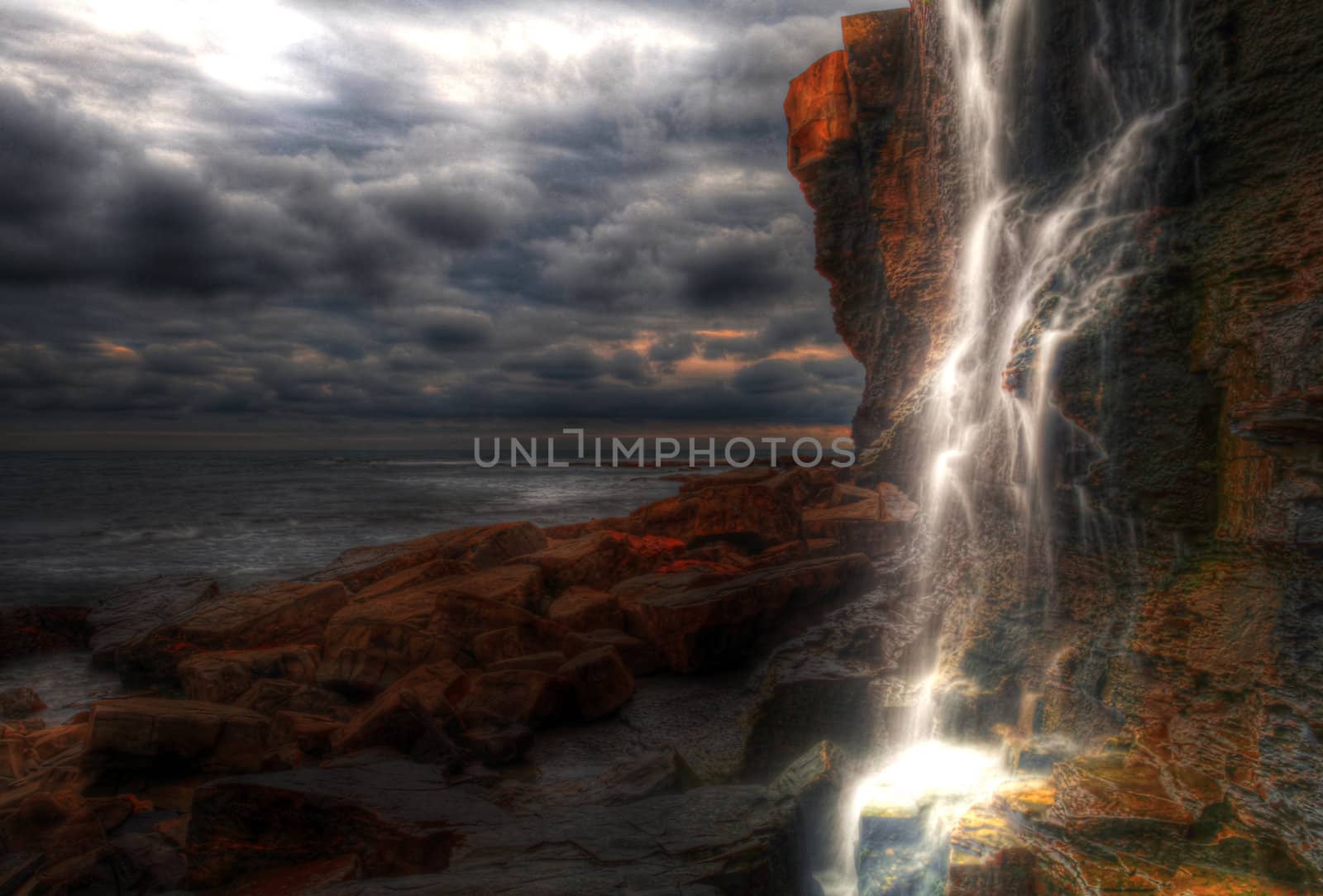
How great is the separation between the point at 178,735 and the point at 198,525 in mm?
27886

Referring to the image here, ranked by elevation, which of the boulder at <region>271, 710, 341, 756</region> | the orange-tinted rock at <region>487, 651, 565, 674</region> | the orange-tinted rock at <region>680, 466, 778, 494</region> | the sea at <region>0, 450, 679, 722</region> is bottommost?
the sea at <region>0, 450, 679, 722</region>

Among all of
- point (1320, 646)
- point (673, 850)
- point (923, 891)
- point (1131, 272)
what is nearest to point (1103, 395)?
point (1131, 272)

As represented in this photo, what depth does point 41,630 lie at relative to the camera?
10.5 meters

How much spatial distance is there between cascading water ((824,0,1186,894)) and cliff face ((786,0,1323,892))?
60 mm

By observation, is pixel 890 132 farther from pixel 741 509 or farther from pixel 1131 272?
pixel 1131 272

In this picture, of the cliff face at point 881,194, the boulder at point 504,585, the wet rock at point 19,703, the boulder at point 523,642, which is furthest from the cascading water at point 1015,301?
the wet rock at point 19,703

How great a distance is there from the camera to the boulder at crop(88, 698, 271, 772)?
16.8 feet

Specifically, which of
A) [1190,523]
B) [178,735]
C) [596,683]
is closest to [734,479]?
[596,683]

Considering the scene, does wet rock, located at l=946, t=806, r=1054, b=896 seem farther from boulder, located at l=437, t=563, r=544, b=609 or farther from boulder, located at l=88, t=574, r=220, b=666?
boulder, located at l=88, t=574, r=220, b=666

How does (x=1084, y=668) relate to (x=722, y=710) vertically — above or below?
above

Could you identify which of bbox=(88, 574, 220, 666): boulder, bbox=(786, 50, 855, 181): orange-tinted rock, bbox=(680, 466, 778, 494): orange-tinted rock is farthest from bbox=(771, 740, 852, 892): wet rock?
bbox=(786, 50, 855, 181): orange-tinted rock

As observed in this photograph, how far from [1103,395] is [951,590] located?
2.35 metres

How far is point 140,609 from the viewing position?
10.8m

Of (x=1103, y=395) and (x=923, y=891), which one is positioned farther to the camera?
(x=1103, y=395)
